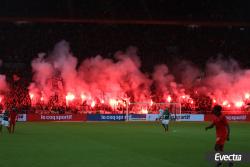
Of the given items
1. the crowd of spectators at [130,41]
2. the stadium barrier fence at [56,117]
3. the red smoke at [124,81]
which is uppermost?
the crowd of spectators at [130,41]

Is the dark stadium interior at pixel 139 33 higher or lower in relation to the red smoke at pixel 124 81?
higher

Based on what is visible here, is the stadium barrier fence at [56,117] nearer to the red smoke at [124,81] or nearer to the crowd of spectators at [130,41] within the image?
the red smoke at [124,81]

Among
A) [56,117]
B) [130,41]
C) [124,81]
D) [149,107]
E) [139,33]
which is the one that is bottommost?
[56,117]

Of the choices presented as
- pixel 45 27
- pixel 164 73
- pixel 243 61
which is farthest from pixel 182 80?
pixel 45 27

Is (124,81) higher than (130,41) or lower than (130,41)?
lower

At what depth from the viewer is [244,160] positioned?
1470cm

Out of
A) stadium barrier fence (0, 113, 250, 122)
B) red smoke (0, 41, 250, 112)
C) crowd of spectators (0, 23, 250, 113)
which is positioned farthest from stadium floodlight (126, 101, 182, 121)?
crowd of spectators (0, 23, 250, 113)

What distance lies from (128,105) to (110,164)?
1706 inches

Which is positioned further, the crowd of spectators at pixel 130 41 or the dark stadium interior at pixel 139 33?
the crowd of spectators at pixel 130 41

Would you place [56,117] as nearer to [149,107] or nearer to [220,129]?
[149,107]

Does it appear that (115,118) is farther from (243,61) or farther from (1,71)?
(243,61)

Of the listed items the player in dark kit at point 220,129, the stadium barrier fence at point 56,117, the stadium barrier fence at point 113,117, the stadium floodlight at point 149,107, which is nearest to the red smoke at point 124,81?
the stadium floodlight at point 149,107

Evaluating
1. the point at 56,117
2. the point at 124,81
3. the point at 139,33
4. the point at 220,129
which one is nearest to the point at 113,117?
the point at 56,117

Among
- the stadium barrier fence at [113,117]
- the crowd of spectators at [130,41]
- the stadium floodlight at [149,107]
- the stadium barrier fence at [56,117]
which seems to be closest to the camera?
the stadium barrier fence at [56,117]
